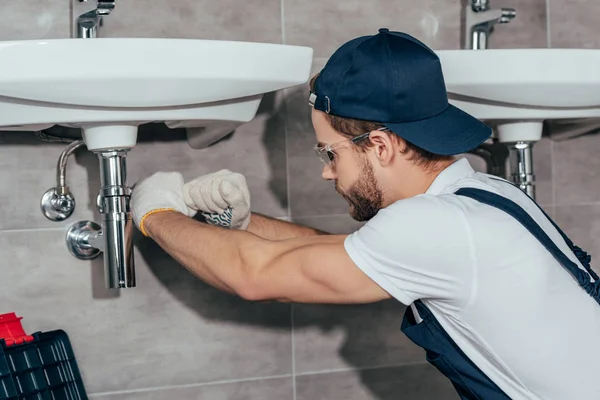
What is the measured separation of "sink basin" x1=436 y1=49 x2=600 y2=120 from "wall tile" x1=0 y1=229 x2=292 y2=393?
2.11ft

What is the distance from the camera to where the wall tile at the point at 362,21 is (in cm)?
186

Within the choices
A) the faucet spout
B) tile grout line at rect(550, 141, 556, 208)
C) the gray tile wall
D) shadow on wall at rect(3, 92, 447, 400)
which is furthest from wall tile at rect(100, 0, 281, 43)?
tile grout line at rect(550, 141, 556, 208)

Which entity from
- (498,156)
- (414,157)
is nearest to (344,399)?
(498,156)

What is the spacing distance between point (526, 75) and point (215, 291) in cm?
76

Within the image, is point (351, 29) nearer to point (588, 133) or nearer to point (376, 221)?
point (588, 133)

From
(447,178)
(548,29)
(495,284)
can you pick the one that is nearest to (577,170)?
(548,29)

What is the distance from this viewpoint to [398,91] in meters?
1.27

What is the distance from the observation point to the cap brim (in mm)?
1281

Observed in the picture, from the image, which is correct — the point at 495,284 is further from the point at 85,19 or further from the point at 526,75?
the point at 85,19

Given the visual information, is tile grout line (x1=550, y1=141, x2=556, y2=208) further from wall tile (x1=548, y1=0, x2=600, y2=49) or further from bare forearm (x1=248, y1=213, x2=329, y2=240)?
bare forearm (x1=248, y1=213, x2=329, y2=240)

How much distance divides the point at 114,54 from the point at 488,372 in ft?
2.27

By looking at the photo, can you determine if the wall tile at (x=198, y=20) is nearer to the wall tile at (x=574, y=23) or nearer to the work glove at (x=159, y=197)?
the work glove at (x=159, y=197)

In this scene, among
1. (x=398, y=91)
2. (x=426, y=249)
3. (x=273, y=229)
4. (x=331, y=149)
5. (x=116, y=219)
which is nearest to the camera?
(x=426, y=249)

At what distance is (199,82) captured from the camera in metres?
1.29
